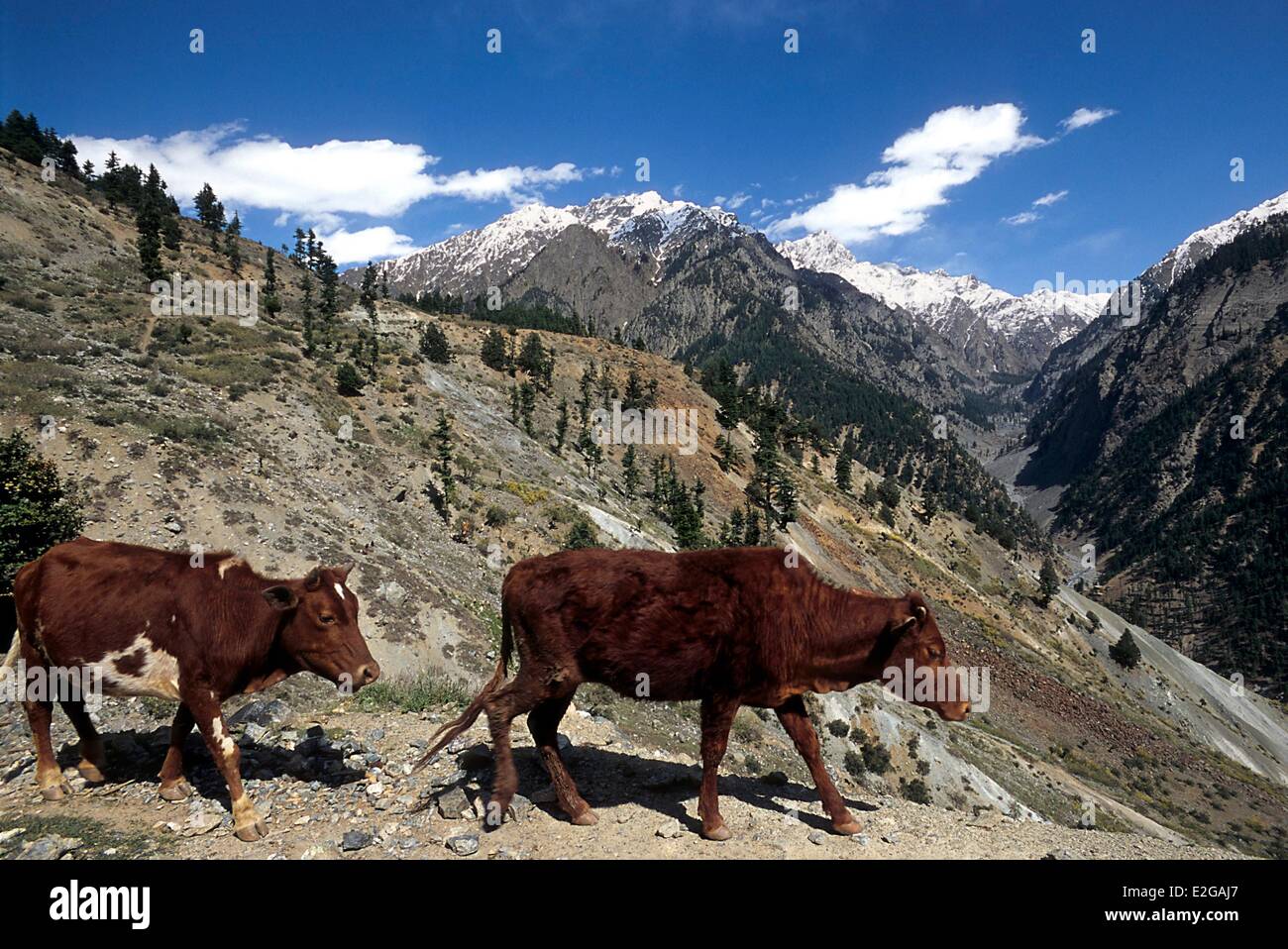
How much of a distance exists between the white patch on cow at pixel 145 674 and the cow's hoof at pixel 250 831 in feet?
5.32

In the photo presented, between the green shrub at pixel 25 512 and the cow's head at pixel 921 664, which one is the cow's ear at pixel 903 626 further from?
the green shrub at pixel 25 512

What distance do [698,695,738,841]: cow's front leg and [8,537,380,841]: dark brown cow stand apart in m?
3.95

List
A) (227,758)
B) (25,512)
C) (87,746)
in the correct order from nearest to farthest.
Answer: (227,758) < (87,746) < (25,512)

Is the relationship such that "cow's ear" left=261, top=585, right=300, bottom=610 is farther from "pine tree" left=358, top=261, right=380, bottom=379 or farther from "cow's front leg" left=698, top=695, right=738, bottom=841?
"pine tree" left=358, top=261, right=380, bottom=379

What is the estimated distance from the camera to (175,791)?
6.87 meters

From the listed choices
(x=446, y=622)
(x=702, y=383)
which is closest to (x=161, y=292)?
(x=446, y=622)

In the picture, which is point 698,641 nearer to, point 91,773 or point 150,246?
point 91,773

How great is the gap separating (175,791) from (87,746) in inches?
58.9

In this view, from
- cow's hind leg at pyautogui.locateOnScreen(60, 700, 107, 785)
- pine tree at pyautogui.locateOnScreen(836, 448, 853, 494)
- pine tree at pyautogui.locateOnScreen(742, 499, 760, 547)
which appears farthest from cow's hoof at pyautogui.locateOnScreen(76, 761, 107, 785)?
pine tree at pyautogui.locateOnScreen(836, 448, 853, 494)

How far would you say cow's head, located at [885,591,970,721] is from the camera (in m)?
7.05

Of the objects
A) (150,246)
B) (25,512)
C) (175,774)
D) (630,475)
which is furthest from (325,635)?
(150,246)

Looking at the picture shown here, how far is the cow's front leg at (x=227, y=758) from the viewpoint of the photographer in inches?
245

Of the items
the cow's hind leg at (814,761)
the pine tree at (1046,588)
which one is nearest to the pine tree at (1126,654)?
the pine tree at (1046,588)
